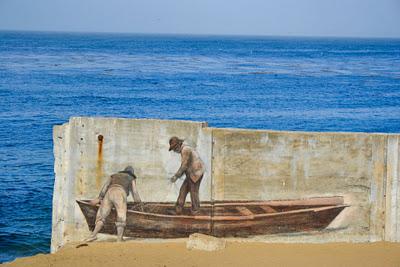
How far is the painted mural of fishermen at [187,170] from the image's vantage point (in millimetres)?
15578

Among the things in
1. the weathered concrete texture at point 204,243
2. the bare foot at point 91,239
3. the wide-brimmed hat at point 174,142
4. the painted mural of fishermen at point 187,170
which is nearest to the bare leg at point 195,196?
the painted mural of fishermen at point 187,170

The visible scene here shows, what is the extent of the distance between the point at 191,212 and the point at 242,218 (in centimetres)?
104

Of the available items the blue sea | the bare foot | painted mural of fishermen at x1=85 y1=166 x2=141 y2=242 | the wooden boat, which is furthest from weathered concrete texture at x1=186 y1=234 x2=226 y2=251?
the blue sea

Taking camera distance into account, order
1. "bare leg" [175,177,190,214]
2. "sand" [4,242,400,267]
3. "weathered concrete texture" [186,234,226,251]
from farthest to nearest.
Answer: "bare leg" [175,177,190,214] → "weathered concrete texture" [186,234,226,251] → "sand" [4,242,400,267]

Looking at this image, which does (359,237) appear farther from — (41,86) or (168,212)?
(41,86)

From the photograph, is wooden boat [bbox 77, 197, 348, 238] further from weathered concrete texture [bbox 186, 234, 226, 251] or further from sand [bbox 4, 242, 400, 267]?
weathered concrete texture [bbox 186, 234, 226, 251]

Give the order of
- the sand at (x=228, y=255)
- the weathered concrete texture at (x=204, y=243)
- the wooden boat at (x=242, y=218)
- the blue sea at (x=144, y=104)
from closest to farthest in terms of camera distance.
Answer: the sand at (x=228, y=255)
the weathered concrete texture at (x=204, y=243)
the wooden boat at (x=242, y=218)
the blue sea at (x=144, y=104)

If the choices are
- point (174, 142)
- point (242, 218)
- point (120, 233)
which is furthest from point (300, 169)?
point (120, 233)

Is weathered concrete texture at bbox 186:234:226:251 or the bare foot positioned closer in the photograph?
weathered concrete texture at bbox 186:234:226:251

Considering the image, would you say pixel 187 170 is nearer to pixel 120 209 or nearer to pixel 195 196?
pixel 195 196

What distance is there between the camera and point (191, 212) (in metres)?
15.5

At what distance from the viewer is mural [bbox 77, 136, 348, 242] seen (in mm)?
15469

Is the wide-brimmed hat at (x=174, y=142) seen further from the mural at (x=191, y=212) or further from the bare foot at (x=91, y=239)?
the bare foot at (x=91, y=239)

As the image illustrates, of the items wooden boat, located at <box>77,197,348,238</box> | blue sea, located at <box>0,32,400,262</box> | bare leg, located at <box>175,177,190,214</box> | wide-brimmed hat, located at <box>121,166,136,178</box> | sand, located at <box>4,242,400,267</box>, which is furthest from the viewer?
blue sea, located at <box>0,32,400,262</box>
